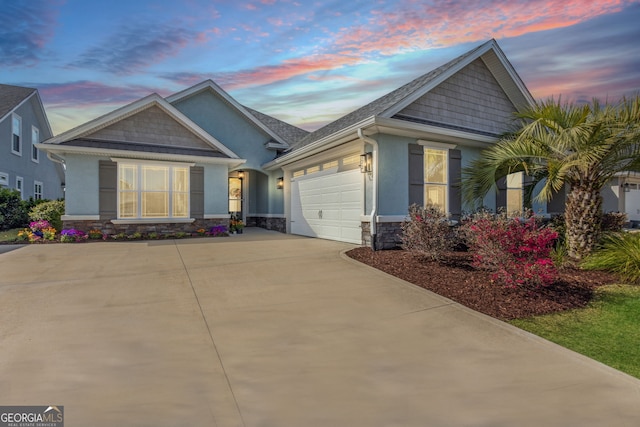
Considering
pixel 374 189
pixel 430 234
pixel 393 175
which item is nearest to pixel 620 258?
pixel 430 234

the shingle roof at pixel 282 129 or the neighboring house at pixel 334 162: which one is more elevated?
the shingle roof at pixel 282 129

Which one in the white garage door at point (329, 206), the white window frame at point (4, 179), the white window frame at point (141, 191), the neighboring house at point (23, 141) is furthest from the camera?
the neighboring house at point (23, 141)

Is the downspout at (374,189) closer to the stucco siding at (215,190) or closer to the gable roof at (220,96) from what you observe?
the stucco siding at (215,190)

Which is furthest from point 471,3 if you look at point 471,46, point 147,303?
point 147,303

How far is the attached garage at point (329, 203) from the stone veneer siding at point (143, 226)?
9.98 feet

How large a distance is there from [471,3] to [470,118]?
349 cm

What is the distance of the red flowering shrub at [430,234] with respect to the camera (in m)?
6.69

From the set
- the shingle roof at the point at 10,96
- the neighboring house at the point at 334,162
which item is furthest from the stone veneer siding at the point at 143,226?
the shingle roof at the point at 10,96

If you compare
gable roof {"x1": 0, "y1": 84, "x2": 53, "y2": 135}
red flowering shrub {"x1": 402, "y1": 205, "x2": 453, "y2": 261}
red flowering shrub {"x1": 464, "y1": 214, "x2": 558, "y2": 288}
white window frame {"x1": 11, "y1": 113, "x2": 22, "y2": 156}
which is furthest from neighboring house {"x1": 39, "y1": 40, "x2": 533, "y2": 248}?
white window frame {"x1": 11, "y1": 113, "x2": 22, "y2": 156}

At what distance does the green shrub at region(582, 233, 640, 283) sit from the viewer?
5965 mm

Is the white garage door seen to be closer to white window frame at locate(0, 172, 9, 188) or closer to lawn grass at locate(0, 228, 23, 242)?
lawn grass at locate(0, 228, 23, 242)

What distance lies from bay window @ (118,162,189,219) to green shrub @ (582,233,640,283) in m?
12.0

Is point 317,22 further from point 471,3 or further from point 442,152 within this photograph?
point 442,152

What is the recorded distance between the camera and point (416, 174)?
9.22 m
